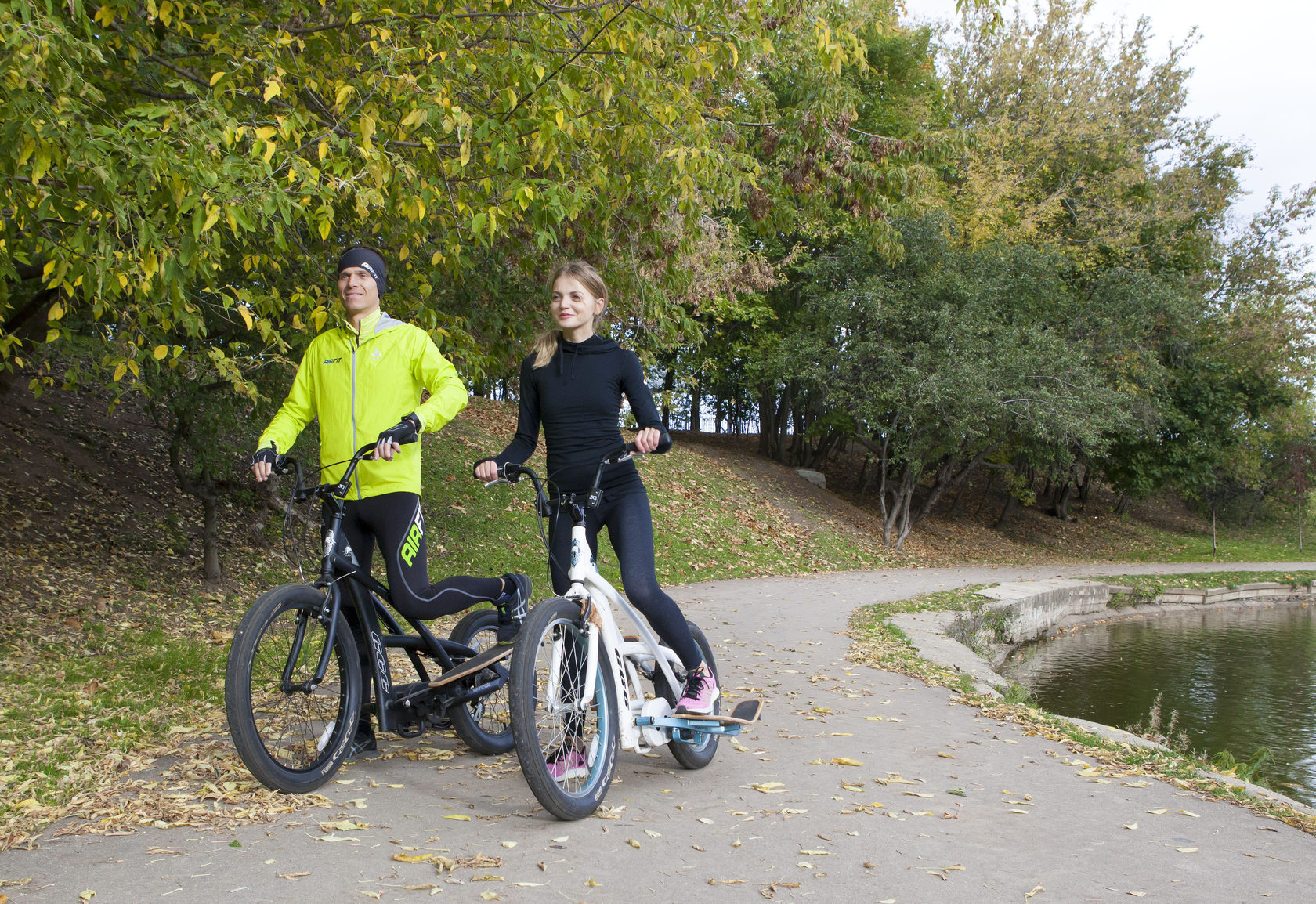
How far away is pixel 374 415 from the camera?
404cm

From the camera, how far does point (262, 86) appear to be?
5641mm

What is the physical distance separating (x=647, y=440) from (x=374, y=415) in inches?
46.6

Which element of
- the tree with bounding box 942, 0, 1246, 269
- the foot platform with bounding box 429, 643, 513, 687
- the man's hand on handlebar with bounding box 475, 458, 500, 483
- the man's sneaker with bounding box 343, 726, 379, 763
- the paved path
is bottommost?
the paved path

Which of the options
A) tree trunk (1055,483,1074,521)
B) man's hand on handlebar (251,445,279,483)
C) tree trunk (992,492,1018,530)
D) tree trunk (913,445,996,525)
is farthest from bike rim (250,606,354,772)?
tree trunk (1055,483,1074,521)

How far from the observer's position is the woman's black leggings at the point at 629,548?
4055 millimetres

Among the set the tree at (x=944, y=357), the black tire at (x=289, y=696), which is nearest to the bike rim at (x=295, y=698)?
the black tire at (x=289, y=696)

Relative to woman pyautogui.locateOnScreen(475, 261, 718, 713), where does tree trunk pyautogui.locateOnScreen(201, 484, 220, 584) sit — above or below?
below

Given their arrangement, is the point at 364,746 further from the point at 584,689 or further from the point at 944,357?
the point at 944,357

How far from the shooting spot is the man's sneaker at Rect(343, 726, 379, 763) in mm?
4141

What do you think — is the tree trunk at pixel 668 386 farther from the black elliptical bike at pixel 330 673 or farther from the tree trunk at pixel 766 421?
the black elliptical bike at pixel 330 673

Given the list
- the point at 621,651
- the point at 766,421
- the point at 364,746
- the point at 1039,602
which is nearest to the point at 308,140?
the point at 364,746

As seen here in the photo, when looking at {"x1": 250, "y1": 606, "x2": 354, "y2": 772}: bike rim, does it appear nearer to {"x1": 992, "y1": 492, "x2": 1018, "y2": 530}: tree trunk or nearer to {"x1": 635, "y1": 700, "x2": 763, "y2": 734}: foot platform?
{"x1": 635, "y1": 700, "x2": 763, "y2": 734}: foot platform

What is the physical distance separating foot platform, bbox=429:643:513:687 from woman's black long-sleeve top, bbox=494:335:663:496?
30.1 inches

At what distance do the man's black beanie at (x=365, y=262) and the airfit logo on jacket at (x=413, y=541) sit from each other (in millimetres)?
1015
